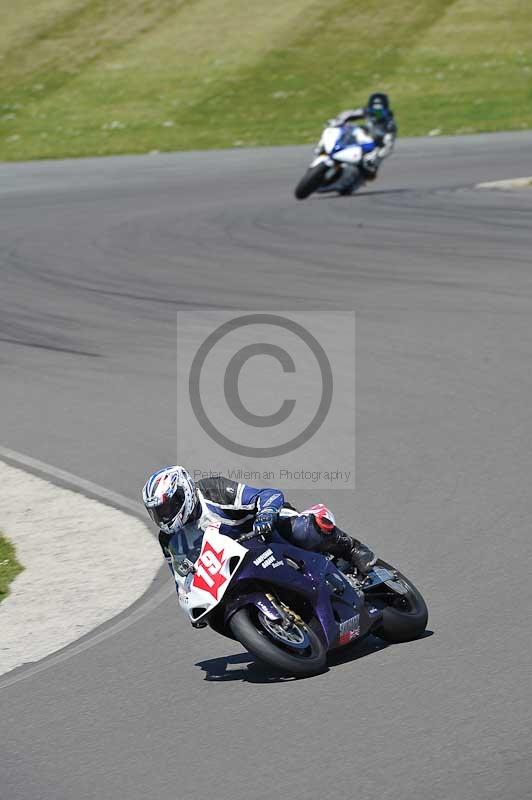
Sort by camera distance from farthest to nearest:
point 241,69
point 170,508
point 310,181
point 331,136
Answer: point 241,69 < point 331,136 < point 310,181 < point 170,508

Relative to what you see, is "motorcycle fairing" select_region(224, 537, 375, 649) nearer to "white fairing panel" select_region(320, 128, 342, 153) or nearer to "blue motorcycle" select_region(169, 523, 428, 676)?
"blue motorcycle" select_region(169, 523, 428, 676)

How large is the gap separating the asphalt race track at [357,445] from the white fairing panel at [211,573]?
1.48 ft

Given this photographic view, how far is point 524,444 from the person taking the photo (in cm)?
1096

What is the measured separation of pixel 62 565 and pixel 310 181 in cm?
1537

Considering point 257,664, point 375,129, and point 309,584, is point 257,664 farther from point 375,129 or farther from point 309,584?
point 375,129

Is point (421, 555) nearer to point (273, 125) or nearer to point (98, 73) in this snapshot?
point (273, 125)

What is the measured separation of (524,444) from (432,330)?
402cm

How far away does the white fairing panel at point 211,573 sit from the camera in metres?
7.13

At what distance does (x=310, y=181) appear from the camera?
932 inches

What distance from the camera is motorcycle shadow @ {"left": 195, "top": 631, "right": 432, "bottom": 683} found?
7348 millimetres

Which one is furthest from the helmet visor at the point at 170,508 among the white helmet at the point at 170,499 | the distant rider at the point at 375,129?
the distant rider at the point at 375,129

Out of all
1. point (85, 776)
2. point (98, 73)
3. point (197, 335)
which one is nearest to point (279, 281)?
point (197, 335)
